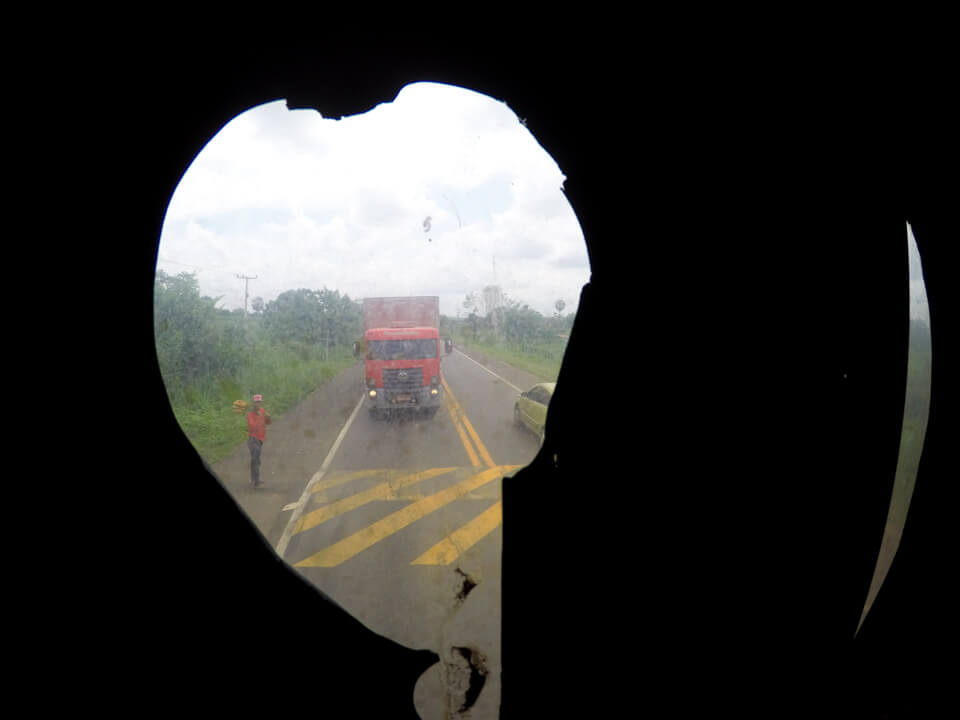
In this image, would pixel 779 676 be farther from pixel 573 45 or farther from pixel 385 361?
pixel 385 361

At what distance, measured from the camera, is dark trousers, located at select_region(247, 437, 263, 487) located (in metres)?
5.86

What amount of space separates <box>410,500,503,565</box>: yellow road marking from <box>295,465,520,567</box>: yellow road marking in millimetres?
692

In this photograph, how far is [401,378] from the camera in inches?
405

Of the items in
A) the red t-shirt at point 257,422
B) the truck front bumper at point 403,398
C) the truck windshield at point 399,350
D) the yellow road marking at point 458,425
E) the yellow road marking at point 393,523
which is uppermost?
the truck windshield at point 399,350

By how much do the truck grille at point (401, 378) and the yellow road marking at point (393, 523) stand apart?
3.53 m

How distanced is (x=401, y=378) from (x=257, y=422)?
4713 mm

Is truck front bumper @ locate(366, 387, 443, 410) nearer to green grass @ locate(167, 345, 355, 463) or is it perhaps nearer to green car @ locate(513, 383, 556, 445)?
green grass @ locate(167, 345, 355, 463)

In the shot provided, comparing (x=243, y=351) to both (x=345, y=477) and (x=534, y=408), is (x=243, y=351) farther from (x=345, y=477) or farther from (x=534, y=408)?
(x=534, y=408)

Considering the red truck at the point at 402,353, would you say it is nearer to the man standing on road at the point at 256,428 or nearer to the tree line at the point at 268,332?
the tree line at the point at 268,332

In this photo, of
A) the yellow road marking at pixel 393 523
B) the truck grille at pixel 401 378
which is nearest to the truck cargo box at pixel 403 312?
the truck grille at pixel 401 378

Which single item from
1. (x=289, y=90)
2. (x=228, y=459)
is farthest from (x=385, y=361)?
(x=289, y=90)

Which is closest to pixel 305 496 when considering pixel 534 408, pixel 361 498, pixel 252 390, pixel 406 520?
pixel 361 498

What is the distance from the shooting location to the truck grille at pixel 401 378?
10281 mm

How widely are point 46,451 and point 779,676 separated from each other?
82.5 inches
